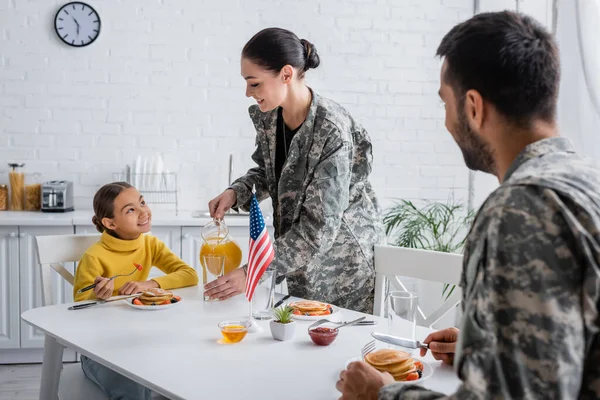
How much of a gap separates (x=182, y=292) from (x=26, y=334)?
2001mm

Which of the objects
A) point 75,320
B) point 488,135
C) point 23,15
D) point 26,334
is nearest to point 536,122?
point 488,135

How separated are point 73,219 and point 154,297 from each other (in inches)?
76.8

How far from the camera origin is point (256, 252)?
1.88 meters

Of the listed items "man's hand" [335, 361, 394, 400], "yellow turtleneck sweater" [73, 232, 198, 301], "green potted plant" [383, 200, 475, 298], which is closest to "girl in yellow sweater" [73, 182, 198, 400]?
"yellow turtleneck sweater" [73, 232, 198, 301]

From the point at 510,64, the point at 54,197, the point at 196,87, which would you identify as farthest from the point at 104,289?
the point at 196,87

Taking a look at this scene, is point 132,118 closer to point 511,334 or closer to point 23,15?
point 23,15

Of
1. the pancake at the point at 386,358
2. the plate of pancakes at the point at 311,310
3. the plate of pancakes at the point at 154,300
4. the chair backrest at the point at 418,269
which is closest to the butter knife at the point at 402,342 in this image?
the pancake at the point at 386,358

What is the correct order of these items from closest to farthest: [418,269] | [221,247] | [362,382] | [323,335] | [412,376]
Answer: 1. [362,382]
2. [412,376]
3. [323,335]
4. [221,247]
5. [418,269]

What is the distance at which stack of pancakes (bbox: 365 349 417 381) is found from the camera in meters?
1.37

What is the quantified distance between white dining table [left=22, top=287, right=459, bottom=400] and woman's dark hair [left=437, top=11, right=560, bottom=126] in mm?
617

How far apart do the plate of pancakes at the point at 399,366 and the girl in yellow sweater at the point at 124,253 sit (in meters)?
1.01

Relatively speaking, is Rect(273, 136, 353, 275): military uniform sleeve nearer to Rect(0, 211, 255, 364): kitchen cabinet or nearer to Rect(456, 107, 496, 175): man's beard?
Rect(456, 107, 496, 175): man's beard

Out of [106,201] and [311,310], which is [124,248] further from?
[311,310]

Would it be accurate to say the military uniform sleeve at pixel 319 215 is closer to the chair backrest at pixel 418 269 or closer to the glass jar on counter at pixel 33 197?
the chair backrest at pixel 418 269
